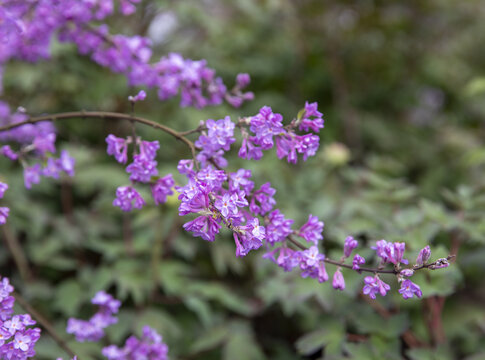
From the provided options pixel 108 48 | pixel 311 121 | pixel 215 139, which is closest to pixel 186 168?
pixel 215 139

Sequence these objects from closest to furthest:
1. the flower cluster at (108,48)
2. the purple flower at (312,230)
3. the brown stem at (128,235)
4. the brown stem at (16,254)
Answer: the purple flower at (312,230)
the flower cluster at (108,48)
the brown stem at (16,254)
the brown stem at (128,235)

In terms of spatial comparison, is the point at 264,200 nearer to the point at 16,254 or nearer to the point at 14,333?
the point at 14,333

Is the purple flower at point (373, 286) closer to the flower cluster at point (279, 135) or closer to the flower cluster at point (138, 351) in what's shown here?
the flower cluster at point (279, 135)

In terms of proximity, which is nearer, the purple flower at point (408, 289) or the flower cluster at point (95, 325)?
the purple flower at point (408, 289)

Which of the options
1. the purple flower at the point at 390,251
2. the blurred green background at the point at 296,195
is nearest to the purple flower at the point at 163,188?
the purple flower at the point at 390,251

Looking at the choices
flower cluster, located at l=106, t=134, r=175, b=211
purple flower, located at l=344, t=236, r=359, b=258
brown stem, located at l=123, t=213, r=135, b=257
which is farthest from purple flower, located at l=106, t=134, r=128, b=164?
brown stem, located at l=123, t=213, r=135, b=257

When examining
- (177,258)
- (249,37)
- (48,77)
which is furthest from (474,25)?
(48,77)

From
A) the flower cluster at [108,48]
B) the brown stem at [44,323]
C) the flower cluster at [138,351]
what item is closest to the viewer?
the brown stem at [44,323]
